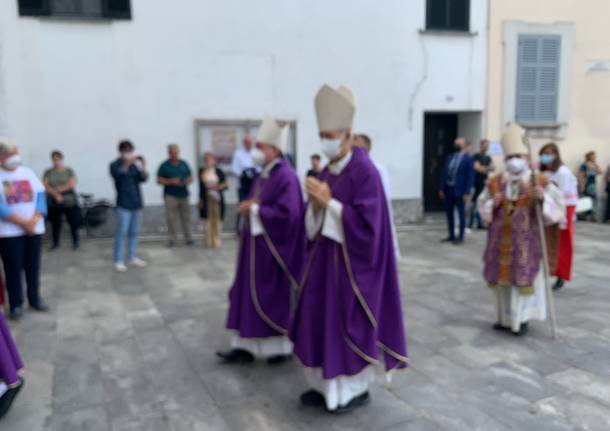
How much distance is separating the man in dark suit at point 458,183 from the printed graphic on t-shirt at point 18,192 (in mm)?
6230

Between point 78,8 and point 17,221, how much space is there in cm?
544

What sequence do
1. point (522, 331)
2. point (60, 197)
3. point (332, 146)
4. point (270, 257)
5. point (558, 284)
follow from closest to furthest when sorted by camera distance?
point (332, 146)
point (270, 257)
point (522, 331)
point (558, 284)
point (60, 197)

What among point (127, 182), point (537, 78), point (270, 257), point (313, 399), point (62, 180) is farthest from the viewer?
point (537, 78)

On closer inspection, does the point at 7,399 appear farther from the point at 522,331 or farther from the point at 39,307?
the point at 522,331

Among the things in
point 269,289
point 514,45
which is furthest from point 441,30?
point 269,289

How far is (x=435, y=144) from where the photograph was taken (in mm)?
11844

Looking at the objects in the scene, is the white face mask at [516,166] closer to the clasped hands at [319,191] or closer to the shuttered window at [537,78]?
the clasped hands at [319,191]

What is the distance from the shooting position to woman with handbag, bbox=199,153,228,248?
8789mm

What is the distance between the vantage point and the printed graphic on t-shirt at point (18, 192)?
4.95 metres

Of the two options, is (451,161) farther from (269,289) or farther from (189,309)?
(269,289)

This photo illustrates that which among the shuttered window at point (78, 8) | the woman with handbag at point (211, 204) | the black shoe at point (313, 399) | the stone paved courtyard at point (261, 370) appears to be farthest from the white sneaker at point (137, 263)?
the black shoe at point (313, 399)

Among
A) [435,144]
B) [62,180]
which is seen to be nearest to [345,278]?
[62,180]

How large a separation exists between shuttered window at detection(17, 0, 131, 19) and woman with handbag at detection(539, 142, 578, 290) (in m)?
7.01

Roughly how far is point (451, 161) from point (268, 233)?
5690 millimetres
